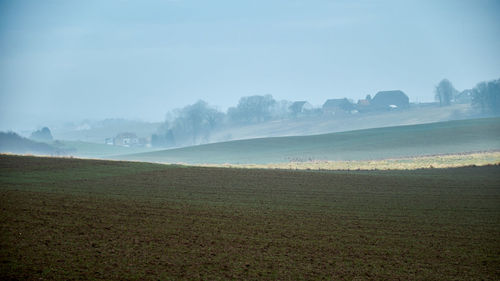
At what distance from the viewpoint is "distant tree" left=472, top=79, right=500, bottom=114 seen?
379 ft

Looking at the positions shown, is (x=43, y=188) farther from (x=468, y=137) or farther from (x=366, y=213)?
(x=468, y=137)

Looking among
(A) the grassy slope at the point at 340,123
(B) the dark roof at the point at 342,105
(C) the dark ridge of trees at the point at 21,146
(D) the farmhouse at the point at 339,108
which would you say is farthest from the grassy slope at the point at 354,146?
(B) the dark roof at the point at 342,105

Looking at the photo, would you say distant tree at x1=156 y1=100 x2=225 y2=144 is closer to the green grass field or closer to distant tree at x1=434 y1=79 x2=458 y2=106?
distant tree at x1=434 y1=79 x2=458 y2=106

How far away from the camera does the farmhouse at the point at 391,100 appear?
6108 inches

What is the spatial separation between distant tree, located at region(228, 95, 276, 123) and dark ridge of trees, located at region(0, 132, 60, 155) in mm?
58559

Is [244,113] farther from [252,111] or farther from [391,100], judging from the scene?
[391,100]

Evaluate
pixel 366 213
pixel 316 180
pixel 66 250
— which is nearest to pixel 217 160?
pixel 316 180

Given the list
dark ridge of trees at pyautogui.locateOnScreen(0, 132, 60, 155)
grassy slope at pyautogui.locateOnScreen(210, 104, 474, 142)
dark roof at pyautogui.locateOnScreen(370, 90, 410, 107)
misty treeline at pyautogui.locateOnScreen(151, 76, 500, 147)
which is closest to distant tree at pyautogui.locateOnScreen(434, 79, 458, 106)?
misty treeline at pyautogui.locateOnScreen(151, 76, 500, 147)

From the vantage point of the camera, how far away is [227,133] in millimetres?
133750

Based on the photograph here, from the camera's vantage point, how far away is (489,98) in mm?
116125

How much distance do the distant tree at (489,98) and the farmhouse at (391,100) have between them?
3483cm

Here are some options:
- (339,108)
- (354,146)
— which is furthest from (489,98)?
(354,146)

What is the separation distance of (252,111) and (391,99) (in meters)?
47.3

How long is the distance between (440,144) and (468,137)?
665 centimetres
